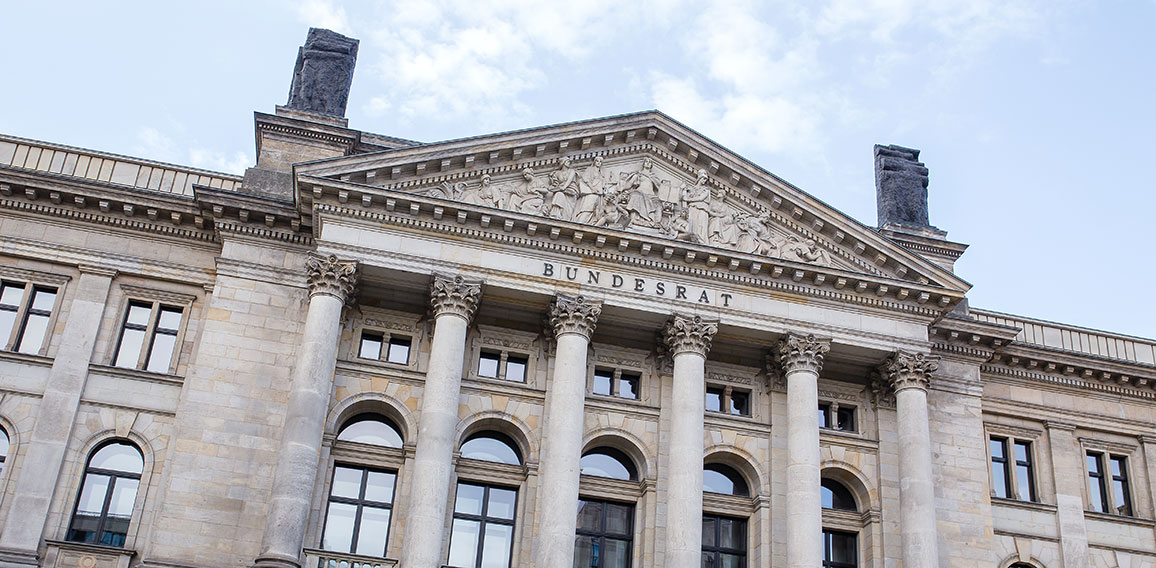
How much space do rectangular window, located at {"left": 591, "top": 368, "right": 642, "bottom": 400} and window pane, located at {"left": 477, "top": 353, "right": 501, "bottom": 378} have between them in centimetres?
264

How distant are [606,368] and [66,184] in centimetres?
1480

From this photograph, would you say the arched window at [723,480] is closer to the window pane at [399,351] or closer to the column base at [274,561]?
the window pane at [399,351]

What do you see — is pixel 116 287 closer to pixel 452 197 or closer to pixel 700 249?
pixel 452 197

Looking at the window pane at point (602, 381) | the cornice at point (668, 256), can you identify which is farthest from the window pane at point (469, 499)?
the cornice at point (668, 256)

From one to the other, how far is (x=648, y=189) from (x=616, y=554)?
9726mm

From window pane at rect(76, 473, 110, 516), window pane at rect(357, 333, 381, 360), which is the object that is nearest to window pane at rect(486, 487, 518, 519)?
window pane at rect(357, 333, 381, 360)

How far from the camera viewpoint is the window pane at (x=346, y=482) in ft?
96.4

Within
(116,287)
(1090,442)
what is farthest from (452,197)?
(1090,442)

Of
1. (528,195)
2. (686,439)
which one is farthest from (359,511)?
(528,195)

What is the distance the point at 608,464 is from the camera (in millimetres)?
31625

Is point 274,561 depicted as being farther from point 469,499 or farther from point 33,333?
point 33,333

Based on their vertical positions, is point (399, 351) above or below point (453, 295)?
below

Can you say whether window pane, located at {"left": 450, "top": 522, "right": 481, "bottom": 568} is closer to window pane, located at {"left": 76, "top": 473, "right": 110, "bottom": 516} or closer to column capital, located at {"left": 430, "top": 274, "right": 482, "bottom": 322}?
column capital, located at {"left": 430, "top": 274, "right": 482, "bottom": 322}

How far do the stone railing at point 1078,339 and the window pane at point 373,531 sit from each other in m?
18.8
